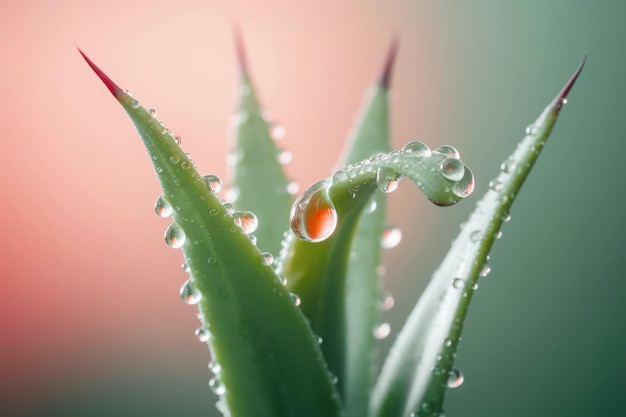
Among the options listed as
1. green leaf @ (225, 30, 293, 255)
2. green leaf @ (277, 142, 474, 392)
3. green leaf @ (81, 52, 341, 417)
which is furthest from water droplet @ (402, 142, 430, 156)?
green leaf @ (225, 30, 293, 255)

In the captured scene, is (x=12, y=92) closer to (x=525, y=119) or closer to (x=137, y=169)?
(x=137, y=169)

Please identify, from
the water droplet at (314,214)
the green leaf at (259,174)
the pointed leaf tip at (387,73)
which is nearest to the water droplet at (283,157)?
the green leaf at (259,174)

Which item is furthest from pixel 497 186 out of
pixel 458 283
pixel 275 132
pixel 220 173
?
pixel 220 173

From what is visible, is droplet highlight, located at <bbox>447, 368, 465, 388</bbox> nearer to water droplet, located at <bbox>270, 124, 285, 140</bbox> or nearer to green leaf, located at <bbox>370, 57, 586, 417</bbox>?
green leaf, located at <bbox>370, 57, 586, 417</bbox>

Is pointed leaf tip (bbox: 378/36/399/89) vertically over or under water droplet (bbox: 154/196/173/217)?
over

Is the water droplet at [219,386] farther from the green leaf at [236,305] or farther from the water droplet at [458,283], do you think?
the water droplet at [458,283]

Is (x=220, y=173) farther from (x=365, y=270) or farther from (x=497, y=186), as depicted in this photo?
(x=497, y=186)

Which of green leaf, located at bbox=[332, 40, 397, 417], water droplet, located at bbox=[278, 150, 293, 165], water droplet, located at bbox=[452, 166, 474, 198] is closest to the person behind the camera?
water droplet, located at bbox=[452, 166, 474, 198]

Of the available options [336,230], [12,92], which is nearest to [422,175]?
[336,230]
